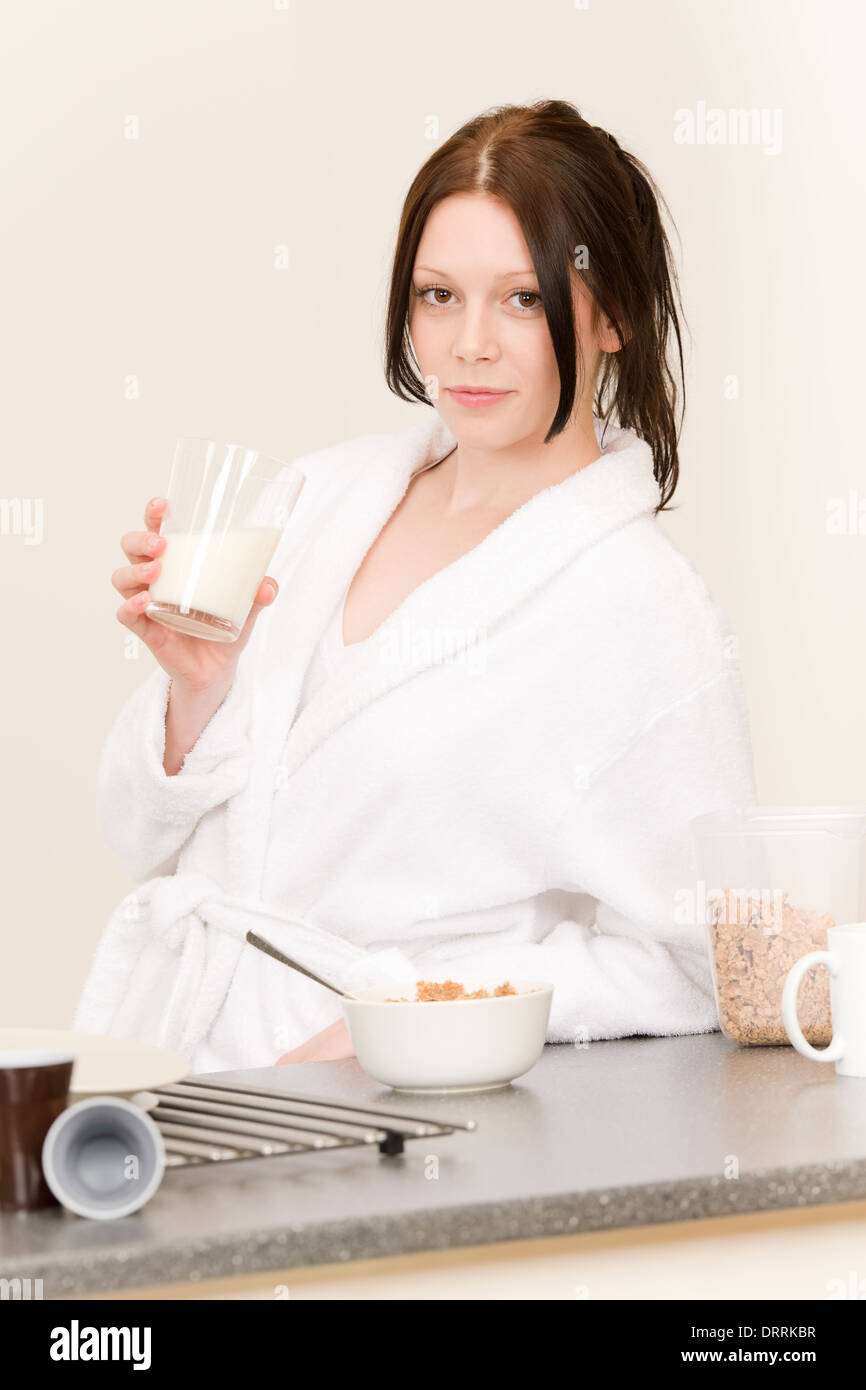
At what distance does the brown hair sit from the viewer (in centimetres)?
152

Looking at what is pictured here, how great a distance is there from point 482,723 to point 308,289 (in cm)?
189

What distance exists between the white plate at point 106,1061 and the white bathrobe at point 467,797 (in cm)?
40

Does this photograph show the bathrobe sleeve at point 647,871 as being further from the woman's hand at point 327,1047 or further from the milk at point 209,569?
→ the milk at point 209,569

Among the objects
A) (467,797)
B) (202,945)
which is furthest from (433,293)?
(202,945)

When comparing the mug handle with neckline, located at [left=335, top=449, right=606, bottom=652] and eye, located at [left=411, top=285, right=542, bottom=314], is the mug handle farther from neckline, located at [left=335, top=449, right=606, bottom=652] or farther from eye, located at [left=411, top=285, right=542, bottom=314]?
eye, located at [left=411, top=285, right=542, bottom=314]

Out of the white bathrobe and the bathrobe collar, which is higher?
the bathrobe collar

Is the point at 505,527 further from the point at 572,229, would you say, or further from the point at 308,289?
the point at 308,289

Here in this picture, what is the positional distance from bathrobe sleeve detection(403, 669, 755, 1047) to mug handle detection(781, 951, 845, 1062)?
18 centimetres

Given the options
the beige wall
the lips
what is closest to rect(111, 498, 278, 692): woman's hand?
the lips

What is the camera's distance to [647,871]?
145cm

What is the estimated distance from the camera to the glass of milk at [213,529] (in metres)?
1.35

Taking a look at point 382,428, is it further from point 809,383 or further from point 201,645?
point 201,645

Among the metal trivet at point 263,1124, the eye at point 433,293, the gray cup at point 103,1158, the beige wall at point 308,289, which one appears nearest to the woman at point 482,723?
the eye at point 433,293
